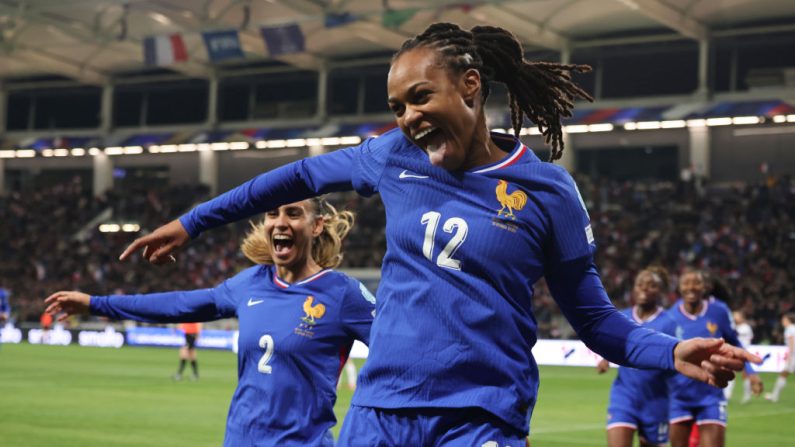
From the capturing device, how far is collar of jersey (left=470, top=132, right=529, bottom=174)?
3873mm

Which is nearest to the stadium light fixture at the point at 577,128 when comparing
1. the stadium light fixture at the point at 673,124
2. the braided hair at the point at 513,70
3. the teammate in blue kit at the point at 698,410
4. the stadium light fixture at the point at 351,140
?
the stadium light fixture at the point at 673,124

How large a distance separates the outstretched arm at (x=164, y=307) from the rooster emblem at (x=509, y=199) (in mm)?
2932

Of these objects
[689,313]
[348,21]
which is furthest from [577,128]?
[689,313]

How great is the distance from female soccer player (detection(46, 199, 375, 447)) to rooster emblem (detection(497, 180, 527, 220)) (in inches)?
98.1

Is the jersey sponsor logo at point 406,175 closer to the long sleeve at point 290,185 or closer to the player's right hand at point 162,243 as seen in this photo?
the long sleeve at point 290,185

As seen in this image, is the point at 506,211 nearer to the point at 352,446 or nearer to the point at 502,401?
the point at 502,401

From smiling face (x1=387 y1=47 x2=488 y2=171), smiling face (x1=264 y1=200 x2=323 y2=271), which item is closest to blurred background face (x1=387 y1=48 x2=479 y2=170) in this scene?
smiling face (x1=387 y1=47 x2=488 y2=171)

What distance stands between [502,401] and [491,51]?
1177mm

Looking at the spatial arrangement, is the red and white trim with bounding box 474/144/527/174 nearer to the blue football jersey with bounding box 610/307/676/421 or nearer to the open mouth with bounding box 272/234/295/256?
the open mouth with bounding box 272/234/295/256

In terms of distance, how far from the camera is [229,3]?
43469 millimetres

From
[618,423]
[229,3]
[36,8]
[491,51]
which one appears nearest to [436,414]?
[491,51]

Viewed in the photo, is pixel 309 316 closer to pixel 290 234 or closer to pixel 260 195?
pixel 290 234

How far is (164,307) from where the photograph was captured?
645 cm

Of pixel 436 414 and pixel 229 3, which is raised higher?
pixel 229 3
